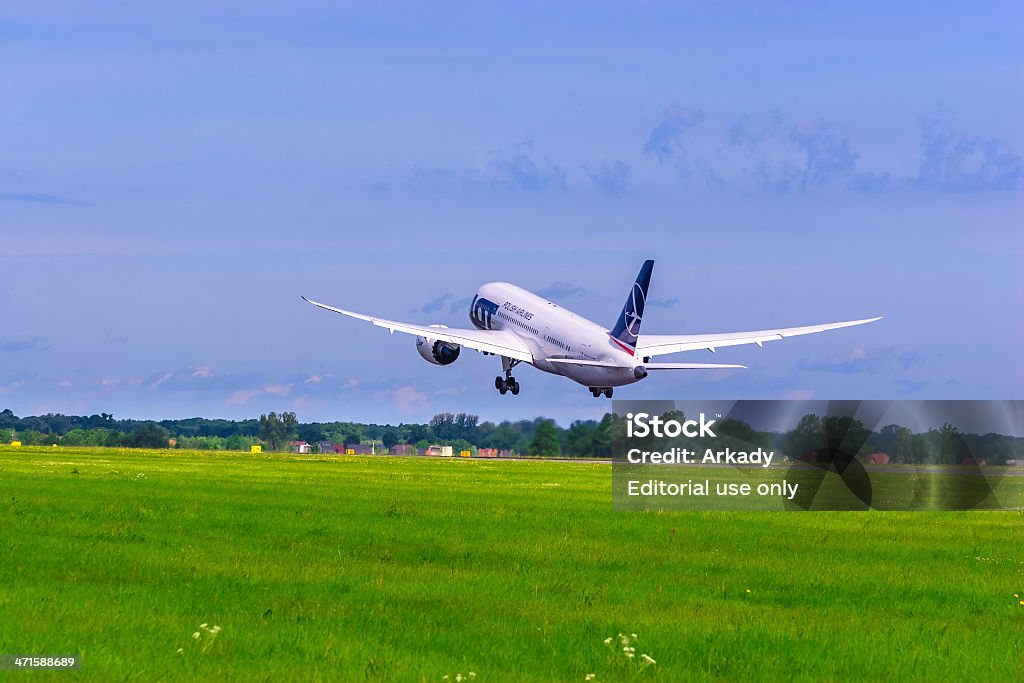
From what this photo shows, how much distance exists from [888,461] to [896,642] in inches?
1028

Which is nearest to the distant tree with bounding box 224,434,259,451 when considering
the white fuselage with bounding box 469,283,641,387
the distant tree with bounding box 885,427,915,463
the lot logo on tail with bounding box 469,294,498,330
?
the lot logo on tail with bounding box 469,294,498,330

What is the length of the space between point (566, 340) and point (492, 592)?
71609 mm

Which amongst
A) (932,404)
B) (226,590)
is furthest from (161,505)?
(932,404)

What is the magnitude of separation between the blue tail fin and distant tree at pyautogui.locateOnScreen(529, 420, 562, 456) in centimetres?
964

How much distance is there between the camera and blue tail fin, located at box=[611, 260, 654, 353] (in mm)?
90688

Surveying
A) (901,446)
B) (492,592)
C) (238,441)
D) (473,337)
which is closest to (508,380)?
(473,337)

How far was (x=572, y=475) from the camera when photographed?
256ft

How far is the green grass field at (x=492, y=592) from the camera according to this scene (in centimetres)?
1842

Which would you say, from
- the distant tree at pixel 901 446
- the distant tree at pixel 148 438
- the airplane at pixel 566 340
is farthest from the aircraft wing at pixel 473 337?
the distant tree at pixel 148 438

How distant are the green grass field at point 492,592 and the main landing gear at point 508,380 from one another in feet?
186

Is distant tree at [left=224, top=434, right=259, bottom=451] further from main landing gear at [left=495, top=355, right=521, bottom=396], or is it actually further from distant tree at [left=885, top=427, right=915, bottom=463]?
distant tree at [left=885, top=427, right=915, bottom=463]

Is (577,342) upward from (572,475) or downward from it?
upward

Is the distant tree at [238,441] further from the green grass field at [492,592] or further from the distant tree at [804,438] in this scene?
the distant tree at [804,438]

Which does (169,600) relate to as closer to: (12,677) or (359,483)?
(12,677)
